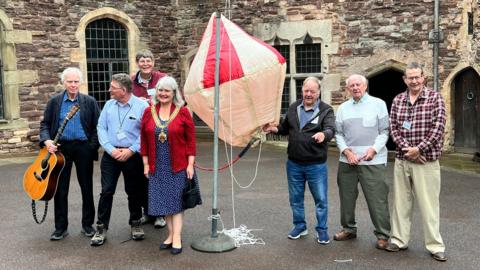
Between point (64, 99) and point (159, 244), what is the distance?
179 cm

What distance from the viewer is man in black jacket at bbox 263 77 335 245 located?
5254 millimetres

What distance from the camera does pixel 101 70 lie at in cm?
1329

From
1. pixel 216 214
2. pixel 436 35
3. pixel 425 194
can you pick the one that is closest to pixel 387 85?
pixel 436 35

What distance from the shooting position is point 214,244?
5246 millimetres

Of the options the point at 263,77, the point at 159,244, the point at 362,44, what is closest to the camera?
the point at 263,77

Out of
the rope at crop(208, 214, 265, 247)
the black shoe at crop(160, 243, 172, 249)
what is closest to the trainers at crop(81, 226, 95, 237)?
the black shoe at crop(160, 243, 172, 249)

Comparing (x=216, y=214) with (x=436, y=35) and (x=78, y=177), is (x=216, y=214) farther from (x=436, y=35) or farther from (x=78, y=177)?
(x=436, y=35)

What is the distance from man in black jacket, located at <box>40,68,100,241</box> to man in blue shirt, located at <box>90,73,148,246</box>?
0.83 ft

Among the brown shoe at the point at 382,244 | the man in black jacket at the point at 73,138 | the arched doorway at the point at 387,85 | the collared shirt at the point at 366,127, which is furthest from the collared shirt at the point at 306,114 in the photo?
the arched doorway at the point at 387,85

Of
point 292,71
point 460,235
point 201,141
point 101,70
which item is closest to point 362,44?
point 292,71

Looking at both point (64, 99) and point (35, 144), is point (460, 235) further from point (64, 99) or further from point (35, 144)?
point (35, 144)

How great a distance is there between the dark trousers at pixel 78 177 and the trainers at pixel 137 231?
489mm

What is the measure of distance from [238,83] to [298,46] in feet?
27.2

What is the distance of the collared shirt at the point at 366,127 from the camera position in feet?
17.0
